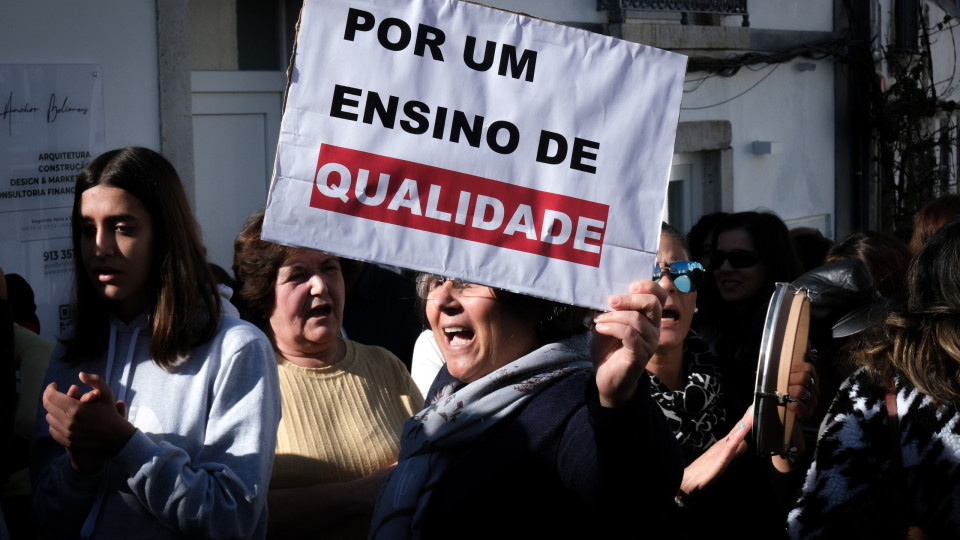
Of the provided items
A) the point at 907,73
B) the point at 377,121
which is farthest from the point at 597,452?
the point at 907,73

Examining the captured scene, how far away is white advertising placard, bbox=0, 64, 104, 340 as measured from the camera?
554cm

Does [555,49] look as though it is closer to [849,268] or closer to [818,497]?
[818,497]

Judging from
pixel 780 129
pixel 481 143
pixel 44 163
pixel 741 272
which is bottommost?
pixel 741 272

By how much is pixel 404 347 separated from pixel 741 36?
7684 millimetres

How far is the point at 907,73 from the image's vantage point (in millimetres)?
15062

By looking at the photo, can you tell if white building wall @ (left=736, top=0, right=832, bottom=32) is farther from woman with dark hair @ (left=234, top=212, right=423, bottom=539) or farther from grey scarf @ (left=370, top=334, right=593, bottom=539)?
grey scarf @ (left=370, top=334, right=593, bottom=539)

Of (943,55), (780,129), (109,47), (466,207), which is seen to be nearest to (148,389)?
(466,207)

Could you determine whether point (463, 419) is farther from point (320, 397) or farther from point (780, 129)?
point (780, 129)

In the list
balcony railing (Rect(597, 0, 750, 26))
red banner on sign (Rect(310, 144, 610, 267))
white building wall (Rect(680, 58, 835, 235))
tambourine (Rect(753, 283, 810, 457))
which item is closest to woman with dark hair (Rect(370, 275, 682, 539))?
red banner on sign (Rect(310, 144, 610, 267))

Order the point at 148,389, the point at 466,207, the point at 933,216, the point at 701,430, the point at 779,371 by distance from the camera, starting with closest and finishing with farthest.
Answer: the point at 466,207 → the point at 779,371 → the point at 148,389 → the point at 701,430 → the point at 933,216

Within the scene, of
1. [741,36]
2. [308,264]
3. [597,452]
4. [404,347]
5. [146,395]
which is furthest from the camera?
[741,36]

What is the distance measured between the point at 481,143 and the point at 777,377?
0.89 m

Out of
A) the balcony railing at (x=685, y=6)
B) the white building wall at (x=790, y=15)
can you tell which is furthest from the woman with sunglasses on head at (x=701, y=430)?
the white building wall at (x=790, y=15)

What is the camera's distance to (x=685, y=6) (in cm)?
A: 1088
